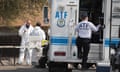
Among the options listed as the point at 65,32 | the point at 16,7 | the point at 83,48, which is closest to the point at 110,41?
the point at 83,48

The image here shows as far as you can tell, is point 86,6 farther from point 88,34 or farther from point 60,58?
point 60,58

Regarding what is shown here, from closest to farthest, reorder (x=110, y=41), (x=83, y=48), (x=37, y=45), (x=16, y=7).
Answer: (x=110, y=41), (x=83, y=48), (x=37, y=45), (x=16, y=7)

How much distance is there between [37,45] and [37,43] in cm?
8

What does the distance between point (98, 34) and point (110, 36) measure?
78 centimetres

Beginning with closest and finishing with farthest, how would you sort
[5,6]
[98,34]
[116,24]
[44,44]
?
[116,24]
[98,34]
[44,44]
[5,6]

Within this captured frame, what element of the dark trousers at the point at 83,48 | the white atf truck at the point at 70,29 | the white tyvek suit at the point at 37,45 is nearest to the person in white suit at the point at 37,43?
the white tyvek suit at the point at 37,45

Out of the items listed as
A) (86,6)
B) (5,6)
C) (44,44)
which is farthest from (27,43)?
(5,6)

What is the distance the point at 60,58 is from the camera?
38.8 ft

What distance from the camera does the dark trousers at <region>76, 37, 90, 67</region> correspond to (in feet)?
38.5

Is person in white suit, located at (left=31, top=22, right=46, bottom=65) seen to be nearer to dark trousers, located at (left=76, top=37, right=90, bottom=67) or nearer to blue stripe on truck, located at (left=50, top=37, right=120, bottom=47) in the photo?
blue stripe on truck, located at (left=50, top=37, right=120, bottom=47)

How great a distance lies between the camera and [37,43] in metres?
16.3

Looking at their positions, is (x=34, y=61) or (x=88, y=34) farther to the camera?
(x=34, y=61)

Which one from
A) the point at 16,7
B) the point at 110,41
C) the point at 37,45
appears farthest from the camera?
the point at 16,7

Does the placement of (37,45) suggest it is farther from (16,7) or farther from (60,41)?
(16,7)
